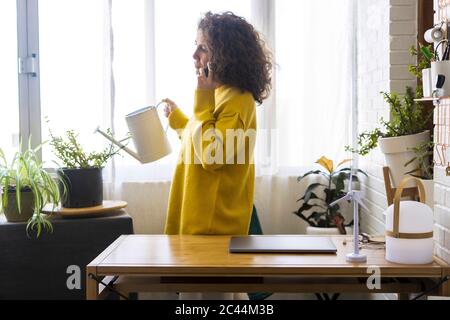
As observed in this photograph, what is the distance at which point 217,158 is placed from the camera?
236cm

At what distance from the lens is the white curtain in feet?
11.7

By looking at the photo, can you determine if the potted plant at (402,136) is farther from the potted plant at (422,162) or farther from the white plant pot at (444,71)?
the white plant pot at (444,71)

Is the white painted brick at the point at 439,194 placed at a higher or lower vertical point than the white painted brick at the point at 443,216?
higher

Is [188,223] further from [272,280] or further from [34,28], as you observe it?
[34,28]

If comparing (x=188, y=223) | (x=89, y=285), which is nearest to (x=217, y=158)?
(x=188, y=223)

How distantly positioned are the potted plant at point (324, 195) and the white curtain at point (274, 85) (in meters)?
0.10

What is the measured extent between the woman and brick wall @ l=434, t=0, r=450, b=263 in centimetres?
70

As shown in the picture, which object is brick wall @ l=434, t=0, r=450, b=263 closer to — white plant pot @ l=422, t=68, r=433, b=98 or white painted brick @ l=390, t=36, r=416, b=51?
white plant pot @ l=422, t=68, r=433, b=98

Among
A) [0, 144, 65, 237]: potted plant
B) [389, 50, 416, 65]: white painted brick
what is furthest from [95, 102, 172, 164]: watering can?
[389, 50, 416, 65]: white painted brick

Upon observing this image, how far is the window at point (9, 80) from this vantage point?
11.8 ft

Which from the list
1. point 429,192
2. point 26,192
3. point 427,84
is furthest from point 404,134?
point 26,192

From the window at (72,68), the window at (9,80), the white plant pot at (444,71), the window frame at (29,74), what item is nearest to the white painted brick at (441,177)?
the white plant pot at (444,71)

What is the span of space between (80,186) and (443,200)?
1694 millimetres
